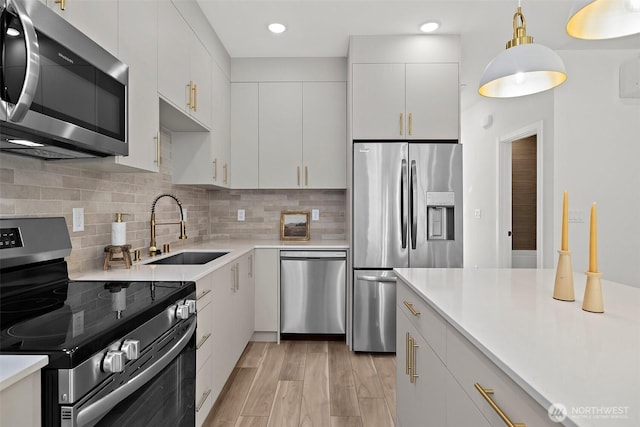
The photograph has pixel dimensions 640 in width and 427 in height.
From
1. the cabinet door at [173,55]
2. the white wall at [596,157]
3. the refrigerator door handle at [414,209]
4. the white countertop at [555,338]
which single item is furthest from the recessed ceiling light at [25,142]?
the white wall at [596,157]

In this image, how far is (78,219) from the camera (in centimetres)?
180

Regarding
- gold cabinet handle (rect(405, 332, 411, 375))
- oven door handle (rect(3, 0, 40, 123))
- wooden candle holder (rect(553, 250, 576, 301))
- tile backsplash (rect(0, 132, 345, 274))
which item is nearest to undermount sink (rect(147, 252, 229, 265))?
tile backsplash (rect(0, 132, 345, 274))

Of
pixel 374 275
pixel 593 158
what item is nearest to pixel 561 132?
Result: pixel 593 158

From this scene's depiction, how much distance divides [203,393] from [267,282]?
4.82 ft

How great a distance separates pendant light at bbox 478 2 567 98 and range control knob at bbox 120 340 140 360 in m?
1.63

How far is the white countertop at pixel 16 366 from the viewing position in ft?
2.36

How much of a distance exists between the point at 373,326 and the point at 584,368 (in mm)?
2478

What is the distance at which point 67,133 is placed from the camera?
121 centimetres

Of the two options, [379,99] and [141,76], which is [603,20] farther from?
[379,99]

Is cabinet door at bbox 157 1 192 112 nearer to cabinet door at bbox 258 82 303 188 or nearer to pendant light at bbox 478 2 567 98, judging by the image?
cabinet door at bbox 258 82 303 188

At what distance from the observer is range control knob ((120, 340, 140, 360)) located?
1.06 meters

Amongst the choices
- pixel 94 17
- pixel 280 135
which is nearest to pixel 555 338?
pixel 94 17

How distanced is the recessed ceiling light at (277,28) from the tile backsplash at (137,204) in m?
1.23

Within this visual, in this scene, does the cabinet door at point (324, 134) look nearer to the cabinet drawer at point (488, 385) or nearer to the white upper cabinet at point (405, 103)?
the white upper cabinet at point (405, 103)
